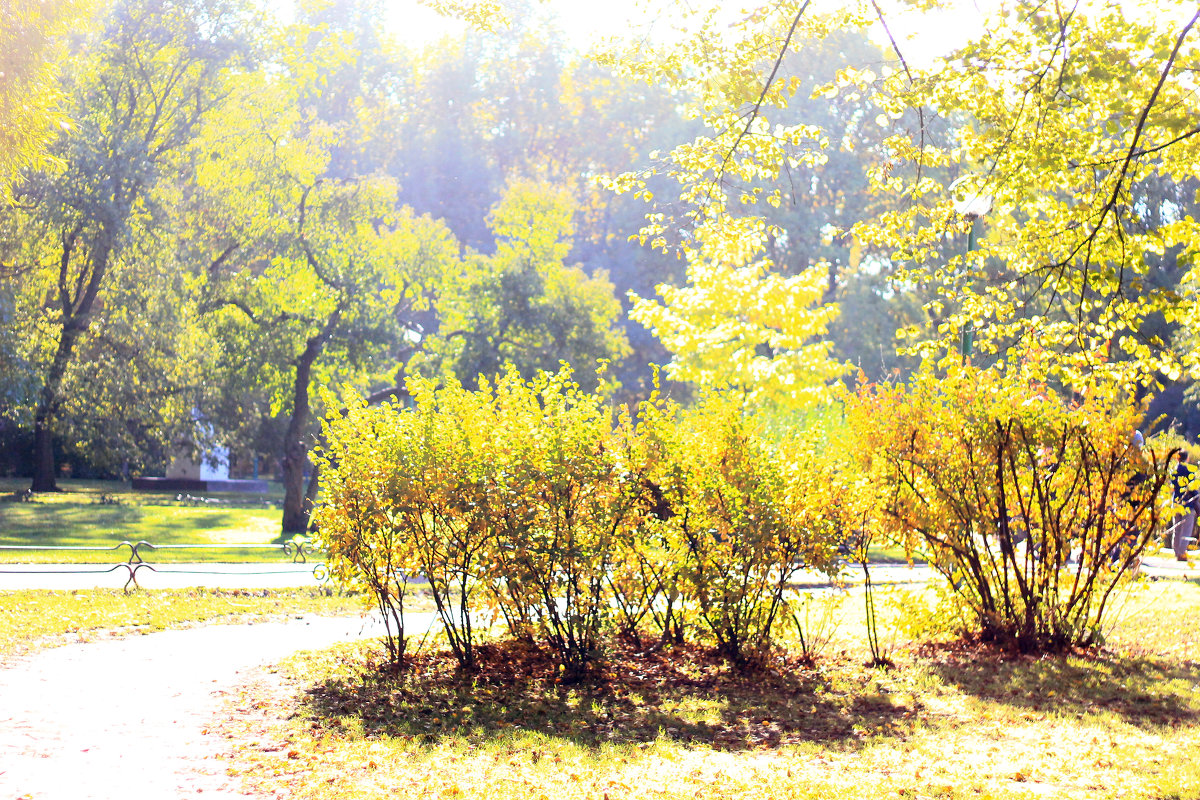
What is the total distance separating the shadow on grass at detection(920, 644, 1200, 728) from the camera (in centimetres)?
812

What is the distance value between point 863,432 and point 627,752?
438cm

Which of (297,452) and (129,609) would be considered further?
(297,452)

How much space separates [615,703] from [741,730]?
1.17 m

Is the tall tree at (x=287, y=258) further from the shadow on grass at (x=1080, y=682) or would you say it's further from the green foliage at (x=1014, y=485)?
the shadow on grass at (x=1080, y=682)

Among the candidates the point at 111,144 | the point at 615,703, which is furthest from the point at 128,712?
the point at 111,144

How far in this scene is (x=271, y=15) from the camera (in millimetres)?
29734

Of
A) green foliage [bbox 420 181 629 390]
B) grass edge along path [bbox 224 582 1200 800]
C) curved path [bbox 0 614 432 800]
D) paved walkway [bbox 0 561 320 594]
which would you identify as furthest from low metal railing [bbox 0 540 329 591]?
green foliage [bbox 420 181 629 390]

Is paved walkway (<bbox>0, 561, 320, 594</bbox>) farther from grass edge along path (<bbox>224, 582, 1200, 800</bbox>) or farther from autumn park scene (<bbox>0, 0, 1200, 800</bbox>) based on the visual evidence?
grass edge along path (<bbox>224, 582, 1200, 800</bbox>)

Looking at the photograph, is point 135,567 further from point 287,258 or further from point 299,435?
point 287,258

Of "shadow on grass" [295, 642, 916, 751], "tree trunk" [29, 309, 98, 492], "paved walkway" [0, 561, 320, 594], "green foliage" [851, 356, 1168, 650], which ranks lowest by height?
"paved walkway" [0, 561, 320, 594]

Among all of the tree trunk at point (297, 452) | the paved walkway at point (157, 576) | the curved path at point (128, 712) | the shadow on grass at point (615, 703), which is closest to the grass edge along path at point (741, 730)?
the shadow on grass at point (615, 703)

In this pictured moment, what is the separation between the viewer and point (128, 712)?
7.74 meters

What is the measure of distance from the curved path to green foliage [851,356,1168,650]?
19.4 ft

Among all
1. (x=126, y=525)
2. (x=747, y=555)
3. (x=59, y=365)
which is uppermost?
(x=59, y=365)
